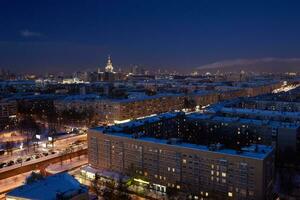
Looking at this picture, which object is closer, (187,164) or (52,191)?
(52,191)

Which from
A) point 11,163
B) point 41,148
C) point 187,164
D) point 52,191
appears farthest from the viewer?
point 41,148

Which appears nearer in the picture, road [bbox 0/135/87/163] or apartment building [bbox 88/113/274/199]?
apartment building [bbox 88/113/274/199]

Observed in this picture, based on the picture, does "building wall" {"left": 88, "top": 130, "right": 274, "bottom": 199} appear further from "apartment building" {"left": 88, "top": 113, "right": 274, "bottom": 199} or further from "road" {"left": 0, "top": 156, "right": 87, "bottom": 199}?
"road" {"left": 0, "top": 156, "right": 87, "bottom": 199}

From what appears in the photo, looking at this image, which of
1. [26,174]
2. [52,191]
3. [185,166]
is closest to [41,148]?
[26,174]

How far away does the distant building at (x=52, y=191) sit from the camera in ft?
25.9

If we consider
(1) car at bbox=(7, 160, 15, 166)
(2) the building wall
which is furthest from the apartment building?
(1) car at bbox=(7, 160, 15, 166)

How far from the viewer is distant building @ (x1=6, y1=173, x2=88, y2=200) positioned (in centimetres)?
789

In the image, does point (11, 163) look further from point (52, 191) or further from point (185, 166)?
point (185, 166)

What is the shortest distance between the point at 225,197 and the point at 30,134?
1350cm

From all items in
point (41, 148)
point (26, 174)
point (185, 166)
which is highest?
point (185, 166)

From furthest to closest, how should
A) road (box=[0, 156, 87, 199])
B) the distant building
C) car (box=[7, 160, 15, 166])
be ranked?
car (box=[7, 160, 15, 166]), road (box=[0, 156, 87, 199]), the distant building

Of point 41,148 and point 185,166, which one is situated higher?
point 185,166

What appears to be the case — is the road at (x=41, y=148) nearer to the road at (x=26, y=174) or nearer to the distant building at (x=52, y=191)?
the road at (x=26, y=174)

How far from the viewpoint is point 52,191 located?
26.7 ft
